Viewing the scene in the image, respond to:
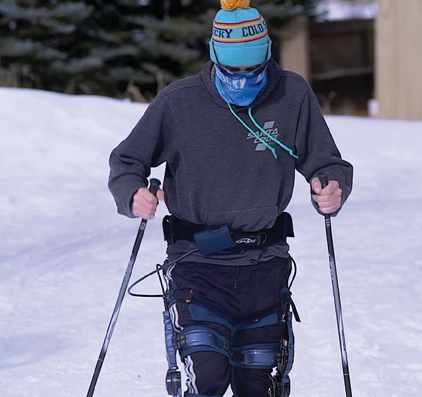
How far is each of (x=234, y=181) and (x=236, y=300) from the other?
453 millimetres

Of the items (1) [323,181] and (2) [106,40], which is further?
(2) [106,40]

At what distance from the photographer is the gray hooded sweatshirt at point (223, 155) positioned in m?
3.38

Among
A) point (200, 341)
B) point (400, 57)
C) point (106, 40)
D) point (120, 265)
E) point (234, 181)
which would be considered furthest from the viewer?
point (106, 40)

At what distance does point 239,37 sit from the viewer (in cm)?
331

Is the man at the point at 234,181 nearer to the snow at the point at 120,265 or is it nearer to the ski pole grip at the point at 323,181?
the ski pole grip at the point at 323,181

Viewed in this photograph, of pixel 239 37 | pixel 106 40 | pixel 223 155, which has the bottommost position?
pixel 106 40

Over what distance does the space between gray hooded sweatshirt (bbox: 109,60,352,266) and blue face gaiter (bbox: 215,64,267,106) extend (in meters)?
0.05

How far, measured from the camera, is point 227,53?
3326 mm

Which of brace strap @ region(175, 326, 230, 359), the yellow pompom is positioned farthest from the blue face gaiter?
brace strap @ region(175, 326, 230, 359)

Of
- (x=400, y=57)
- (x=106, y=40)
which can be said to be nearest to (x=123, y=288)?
(x=400, y=57)

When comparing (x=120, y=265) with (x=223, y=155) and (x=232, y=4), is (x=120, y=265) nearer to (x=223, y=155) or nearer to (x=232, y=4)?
(x=223, y=155)

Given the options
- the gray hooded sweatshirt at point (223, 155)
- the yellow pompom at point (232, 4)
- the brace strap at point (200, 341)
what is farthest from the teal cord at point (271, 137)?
the brace strap at point (200, 341)

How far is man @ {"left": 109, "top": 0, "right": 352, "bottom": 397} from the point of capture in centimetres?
334

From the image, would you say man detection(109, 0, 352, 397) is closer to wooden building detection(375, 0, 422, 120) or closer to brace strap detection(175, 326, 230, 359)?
brace strap detection(175, 326, 230, 359)
